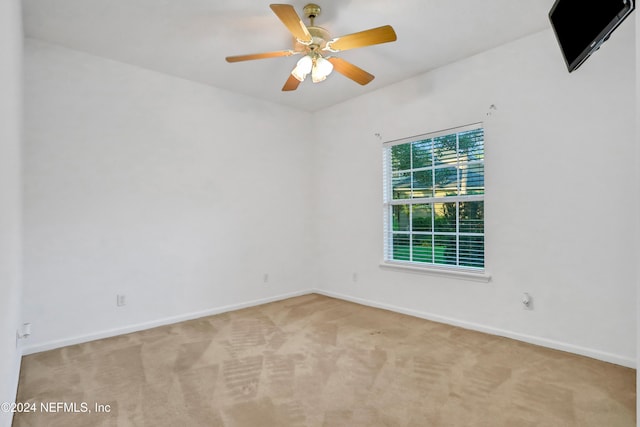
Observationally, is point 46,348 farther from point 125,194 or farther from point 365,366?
point 365,366

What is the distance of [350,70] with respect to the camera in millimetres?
2963

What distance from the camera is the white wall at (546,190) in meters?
2.61

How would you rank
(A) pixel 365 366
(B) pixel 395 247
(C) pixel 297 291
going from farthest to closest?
1. (C) pixel 297 291
2. (B) pixel 395 247
3. (A) pixel 365 366

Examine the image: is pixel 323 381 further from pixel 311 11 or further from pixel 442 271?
pixel 311 11

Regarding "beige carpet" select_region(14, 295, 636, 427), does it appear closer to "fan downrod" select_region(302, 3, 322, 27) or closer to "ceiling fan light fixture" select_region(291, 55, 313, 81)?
"ceiling fan light fixture" select_region(291, 55, 313, 81)

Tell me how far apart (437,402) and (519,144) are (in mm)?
2344

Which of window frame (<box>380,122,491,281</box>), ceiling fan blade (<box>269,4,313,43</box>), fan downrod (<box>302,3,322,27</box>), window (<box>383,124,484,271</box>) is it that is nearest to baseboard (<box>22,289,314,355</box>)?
window frame (<box>380,122,491,281</box>)

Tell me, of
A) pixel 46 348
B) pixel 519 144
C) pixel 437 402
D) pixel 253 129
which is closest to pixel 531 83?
pixel 519 144

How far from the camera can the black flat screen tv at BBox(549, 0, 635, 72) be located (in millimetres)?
1574

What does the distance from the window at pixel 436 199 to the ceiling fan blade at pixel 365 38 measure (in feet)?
5.06

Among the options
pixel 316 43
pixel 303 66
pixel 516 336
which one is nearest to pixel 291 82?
pixel 303 66

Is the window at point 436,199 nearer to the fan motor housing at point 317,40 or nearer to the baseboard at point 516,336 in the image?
the baseboard at point 516,336

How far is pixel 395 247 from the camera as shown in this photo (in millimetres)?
4203

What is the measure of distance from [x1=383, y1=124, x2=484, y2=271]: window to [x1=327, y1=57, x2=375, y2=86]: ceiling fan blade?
1147 millimetres
